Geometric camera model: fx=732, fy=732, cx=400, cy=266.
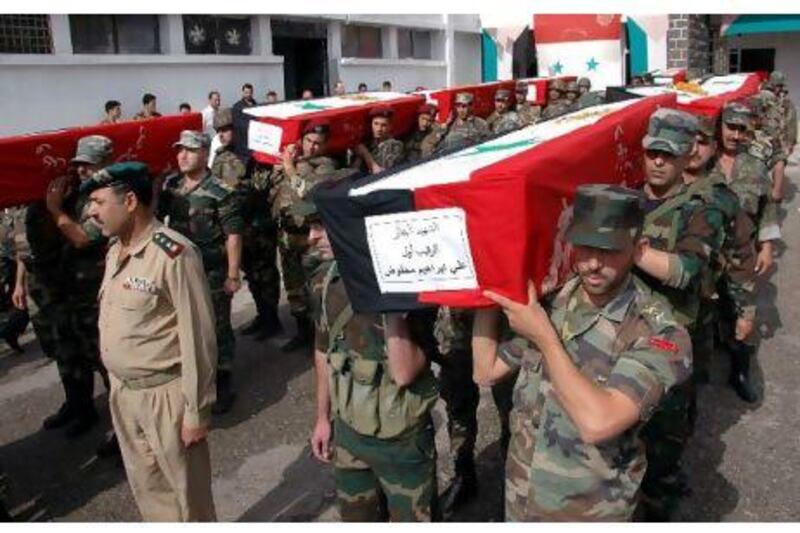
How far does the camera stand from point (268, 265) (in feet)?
19.3

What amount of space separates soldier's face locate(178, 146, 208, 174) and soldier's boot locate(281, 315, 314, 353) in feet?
4.80

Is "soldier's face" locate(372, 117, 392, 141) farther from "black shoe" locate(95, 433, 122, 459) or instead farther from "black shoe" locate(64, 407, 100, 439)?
"black shoe" locate(95, 433, 122, 459)

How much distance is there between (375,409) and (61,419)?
9.69 ft

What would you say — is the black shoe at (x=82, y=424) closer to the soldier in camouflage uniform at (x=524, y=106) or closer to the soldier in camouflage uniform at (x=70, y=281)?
the soldier in camouflage uniform at (x=70, y=281)

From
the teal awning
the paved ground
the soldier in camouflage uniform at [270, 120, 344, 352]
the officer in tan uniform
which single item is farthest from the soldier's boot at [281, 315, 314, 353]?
the teal awning

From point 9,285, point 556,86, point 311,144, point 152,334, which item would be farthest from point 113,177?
point 556,86

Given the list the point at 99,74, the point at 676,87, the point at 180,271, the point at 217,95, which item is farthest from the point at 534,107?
the point at 180,271

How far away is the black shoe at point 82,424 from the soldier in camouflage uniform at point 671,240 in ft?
10.7

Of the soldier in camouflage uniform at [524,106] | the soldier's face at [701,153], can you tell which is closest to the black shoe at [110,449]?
the soldier's face at [701,153]

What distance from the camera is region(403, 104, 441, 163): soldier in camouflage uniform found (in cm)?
743

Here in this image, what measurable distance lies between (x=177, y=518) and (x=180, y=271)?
3.34ft

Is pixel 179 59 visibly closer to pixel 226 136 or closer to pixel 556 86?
pixel 556 86

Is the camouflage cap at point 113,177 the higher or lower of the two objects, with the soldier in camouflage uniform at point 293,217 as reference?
higher

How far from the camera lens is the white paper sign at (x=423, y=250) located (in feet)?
6.71
